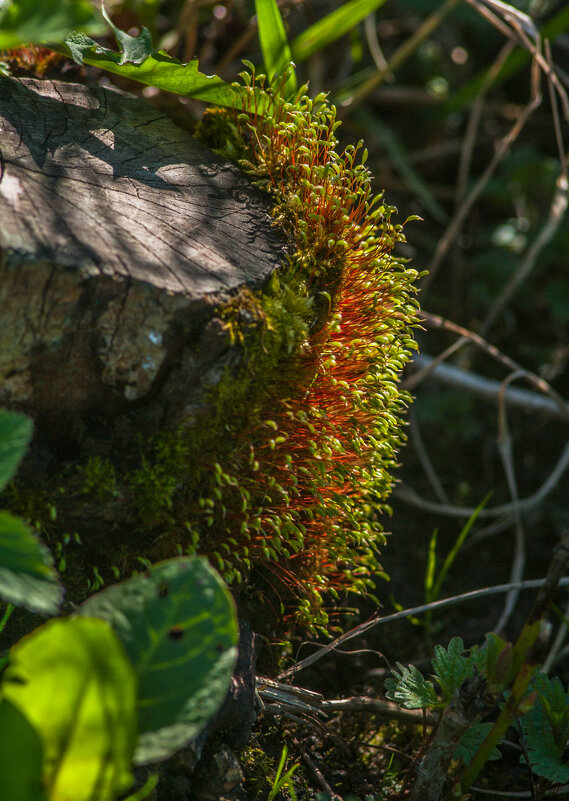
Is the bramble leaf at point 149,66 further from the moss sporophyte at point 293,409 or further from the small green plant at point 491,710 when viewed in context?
the small green plant at point 491,710

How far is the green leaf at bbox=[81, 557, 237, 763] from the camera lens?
2.43ft

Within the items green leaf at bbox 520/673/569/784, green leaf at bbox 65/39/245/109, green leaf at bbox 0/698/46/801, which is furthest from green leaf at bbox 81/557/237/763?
green leaf at bbox 65/39/245/109

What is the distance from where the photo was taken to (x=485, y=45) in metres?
3.07

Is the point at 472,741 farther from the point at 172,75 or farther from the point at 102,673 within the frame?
the point at 172,75

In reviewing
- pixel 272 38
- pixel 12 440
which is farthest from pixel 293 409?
pixel 272 38

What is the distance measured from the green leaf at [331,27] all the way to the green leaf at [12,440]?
1.56 metres

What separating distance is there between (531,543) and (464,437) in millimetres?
443

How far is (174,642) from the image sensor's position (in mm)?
766

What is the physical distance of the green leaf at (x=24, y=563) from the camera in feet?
2.40

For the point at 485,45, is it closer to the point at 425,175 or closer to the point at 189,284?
the point at 425,175

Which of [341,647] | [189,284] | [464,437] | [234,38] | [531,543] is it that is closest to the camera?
[189,284]

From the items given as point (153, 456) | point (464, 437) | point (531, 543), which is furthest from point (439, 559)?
point (153, 456)

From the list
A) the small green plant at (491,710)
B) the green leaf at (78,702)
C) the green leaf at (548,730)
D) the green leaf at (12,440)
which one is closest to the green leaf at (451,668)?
the small green plant at (491,710)

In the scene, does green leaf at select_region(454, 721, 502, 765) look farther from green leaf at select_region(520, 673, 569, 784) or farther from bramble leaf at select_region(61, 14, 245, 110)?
bramble leaf at select_region(61, 14, 245, 110)
